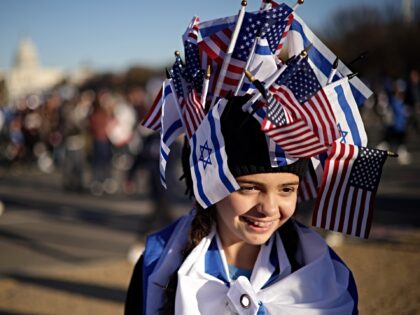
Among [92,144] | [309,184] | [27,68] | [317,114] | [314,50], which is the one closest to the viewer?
[317,114]

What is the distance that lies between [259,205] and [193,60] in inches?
26.4

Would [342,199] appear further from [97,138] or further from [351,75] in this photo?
[97,138]

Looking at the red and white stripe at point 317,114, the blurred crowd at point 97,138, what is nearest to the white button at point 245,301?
the red and white stripe at point 317,114

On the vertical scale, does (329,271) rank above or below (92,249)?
above

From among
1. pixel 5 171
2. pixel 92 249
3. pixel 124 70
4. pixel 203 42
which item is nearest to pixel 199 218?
Result: pixel 203 42

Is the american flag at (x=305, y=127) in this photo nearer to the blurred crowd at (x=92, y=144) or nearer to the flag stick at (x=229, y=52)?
the flag stick at (x=229, y=52)

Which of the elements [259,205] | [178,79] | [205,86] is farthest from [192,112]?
[259,205]

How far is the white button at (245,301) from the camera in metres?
1.88

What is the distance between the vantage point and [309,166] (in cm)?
224

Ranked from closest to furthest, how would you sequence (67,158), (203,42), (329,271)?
(329,271) → (203,42) → (67,158)

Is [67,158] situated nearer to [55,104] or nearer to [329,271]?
[55,104]

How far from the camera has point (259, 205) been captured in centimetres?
194

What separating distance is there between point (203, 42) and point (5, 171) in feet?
45.4

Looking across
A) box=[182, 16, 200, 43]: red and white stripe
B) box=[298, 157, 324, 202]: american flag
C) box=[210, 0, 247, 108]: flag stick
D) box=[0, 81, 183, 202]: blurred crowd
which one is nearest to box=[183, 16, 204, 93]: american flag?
box=[182, 16, 200, 43]: red and white stripe
